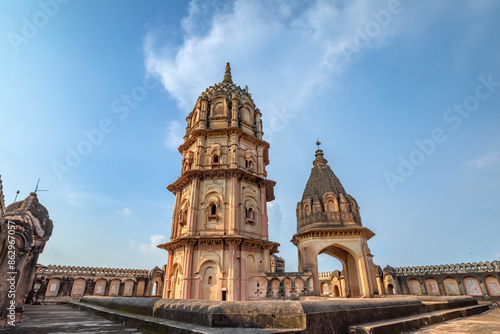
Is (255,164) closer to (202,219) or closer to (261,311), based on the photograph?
(202,219)

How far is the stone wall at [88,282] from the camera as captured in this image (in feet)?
89.9

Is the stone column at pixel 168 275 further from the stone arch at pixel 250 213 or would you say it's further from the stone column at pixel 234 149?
the stone column at pixel 234 149

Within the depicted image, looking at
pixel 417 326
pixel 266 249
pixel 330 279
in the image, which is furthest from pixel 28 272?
pixel 330 279

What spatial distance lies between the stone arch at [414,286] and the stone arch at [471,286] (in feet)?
12.1

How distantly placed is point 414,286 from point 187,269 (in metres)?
22.5

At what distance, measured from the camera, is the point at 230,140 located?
22.4m

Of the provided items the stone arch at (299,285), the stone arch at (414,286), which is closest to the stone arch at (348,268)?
the stone arch at (299,285)

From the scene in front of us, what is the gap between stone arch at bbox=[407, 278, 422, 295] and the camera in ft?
83.3

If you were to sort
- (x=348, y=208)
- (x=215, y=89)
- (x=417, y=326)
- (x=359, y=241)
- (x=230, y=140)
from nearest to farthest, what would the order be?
(x=417, y=326) → (x=359, y=241) → (x=348, y=208) → (x=230, y=140) → (x=215, y=89)

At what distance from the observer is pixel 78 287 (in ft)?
95.6

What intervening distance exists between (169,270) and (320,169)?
15128 mm

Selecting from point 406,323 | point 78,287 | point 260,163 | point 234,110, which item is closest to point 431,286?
point 260,163

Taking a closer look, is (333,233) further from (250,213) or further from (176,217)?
(176,217)

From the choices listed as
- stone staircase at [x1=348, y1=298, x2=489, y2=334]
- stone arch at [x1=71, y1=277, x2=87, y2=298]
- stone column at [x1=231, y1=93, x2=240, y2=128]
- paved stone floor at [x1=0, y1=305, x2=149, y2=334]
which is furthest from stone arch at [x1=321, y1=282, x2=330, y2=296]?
paved stone floor at [x1=0, y1=305, x2=149, y2=334]
